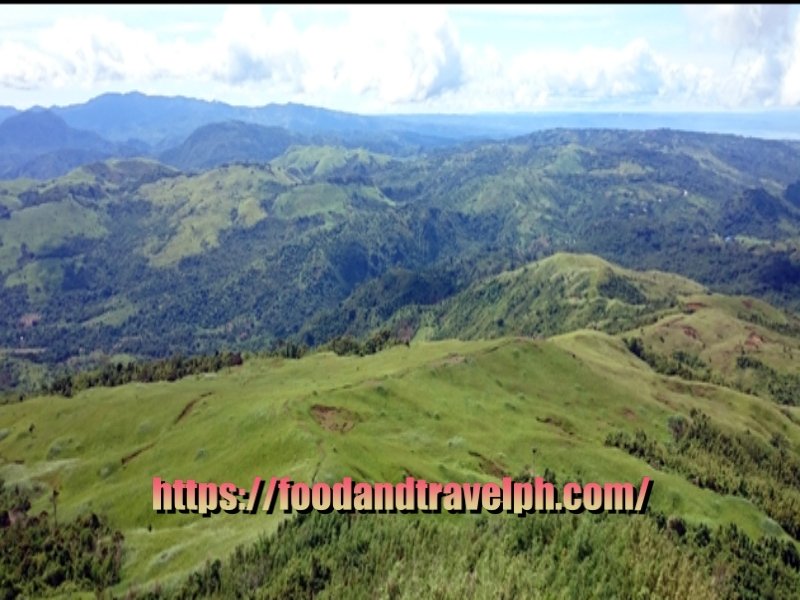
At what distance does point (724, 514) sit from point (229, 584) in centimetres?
13637

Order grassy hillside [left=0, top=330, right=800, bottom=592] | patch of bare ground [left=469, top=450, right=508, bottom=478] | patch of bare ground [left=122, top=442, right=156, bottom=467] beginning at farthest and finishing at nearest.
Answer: patch of bare ground [left=122, top=442, right=156, bottom=467] → patch of bare ground [left=469, top=450, right=508, bottom=478] → grassy hillside [left=0, top=330, right=800, bottom=592]

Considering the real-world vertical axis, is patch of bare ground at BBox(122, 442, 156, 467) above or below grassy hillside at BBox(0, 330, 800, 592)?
below

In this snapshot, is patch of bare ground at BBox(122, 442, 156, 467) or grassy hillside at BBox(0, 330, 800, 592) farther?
patch of bare ground at BBox(122, 442, 156, 467)

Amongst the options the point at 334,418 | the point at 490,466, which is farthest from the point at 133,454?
the point at 490,466

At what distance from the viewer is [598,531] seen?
113m

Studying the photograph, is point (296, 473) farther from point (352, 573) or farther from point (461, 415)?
point (461, 415)

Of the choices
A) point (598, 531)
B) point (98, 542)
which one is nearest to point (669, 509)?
point (598, 531)

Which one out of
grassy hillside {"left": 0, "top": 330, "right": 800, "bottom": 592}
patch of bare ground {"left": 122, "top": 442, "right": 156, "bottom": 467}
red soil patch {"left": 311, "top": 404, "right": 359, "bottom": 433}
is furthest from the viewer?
patch of bare ground {"left": 122, "top": 442, "right": 156, "bottom": 467}

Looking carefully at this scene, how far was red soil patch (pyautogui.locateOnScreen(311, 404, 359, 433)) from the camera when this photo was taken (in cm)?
16373

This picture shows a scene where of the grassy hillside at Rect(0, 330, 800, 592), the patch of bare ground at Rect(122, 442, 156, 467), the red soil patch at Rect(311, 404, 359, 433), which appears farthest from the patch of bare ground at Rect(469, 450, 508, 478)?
the patch of bare ground at Rect(122, 442, 156, 467)

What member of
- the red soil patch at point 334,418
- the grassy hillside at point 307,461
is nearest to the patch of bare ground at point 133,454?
the grassy hillside at point 307,461

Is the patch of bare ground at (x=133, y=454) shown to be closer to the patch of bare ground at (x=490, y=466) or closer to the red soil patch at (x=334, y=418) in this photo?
the red soil patch at (x=334, y=418)

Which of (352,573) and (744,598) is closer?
(352,573)

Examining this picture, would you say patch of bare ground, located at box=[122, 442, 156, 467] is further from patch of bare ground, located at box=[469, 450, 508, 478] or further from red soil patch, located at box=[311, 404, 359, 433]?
patch of bare ground, located at box=[469, 450, 508, 478]
